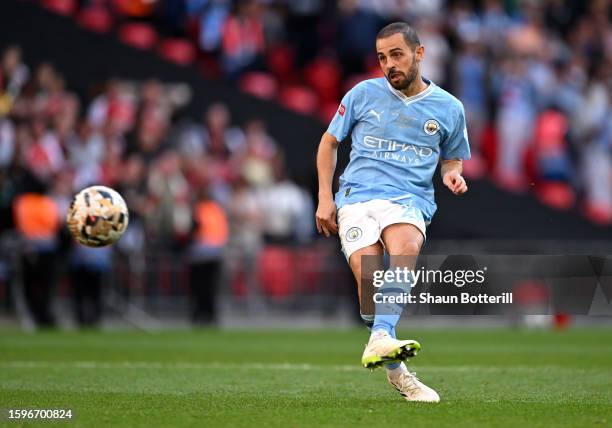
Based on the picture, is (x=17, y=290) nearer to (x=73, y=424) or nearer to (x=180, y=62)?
(x=180, y=62)

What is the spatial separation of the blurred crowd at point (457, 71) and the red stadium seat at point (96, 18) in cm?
11

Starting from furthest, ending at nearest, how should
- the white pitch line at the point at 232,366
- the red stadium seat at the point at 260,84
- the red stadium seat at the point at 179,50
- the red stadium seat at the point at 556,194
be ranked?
the red stadium seat at the point at 556,194 < the red stadium seat at the point at 260,84 < the red stadium seat at the point at 179,50 < the white pitch line at the point at 232,366

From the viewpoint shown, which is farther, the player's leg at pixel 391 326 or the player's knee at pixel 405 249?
the player's knee at pixel 405 249

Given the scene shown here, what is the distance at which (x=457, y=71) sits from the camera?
24.2 m

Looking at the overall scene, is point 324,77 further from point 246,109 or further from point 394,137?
point 394,137

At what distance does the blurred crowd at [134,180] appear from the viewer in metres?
19.8

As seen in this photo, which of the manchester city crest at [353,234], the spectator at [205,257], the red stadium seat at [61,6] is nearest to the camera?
the manchester city crest at [353,234]

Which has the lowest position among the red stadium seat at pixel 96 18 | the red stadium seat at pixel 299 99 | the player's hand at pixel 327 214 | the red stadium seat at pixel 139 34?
the player's hand at pixel 327 214

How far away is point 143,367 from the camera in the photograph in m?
12.1

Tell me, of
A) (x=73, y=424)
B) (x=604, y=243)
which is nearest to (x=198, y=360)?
(x=73, y=424)

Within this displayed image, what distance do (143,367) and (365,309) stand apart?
12.6ft

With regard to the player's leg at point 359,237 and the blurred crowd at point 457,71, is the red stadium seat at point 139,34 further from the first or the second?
the player's leg at point 359,237

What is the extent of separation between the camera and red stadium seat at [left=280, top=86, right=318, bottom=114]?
78.4 feet

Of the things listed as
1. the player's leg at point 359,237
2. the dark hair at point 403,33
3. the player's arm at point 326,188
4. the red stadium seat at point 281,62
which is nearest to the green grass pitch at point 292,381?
the player's leg at point 359,237
